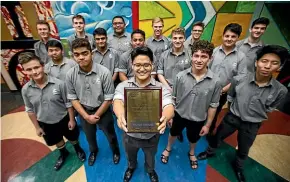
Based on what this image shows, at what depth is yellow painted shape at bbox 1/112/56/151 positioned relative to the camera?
143 inches

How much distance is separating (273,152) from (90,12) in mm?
5140

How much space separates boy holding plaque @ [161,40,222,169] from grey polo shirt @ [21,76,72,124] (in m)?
1.57

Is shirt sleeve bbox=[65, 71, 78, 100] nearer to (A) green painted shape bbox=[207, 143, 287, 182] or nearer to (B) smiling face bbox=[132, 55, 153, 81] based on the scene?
(B) smiling face bbox=[132, 55, 153, 81]

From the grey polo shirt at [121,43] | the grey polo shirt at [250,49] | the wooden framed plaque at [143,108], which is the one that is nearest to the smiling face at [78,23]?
the grey polo shirt at [121,43]

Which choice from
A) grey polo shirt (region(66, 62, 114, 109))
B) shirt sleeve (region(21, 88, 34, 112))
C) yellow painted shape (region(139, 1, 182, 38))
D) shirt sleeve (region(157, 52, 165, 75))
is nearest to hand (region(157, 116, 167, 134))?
grey polo shirt (region(66, 62, 114, 109))

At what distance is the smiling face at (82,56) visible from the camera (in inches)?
86.0

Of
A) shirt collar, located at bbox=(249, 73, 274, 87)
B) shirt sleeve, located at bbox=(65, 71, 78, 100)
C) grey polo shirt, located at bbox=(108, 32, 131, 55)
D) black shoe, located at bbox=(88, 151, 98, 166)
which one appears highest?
grey polo shirt, located at bbox=(108, 32, 131, 55)

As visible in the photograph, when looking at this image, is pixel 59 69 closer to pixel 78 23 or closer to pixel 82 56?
pixel 82 56

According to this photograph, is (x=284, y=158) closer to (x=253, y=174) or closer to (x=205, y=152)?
(x=253, y=174)

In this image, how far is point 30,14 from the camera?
4.35 meters

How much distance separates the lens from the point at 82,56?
2.21 meters

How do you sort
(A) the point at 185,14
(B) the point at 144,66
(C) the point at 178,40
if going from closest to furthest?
1. (B) the point at 144,66
2. (C) the point at 178,40
3. (A) the point at 185,14

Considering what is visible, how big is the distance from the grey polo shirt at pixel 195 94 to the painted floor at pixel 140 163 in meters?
1.07

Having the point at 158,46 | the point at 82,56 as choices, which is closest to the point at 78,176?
the point at 82,56
